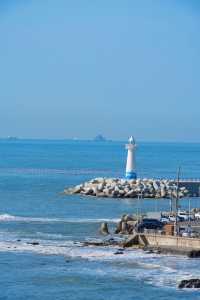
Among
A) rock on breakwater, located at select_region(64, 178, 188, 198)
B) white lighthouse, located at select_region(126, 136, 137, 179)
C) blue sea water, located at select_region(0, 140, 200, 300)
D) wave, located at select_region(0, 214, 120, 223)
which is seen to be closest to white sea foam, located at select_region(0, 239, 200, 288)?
blue sea water, located at select_region(0, 140, 200, 300)

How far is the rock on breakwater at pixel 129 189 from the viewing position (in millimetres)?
74812

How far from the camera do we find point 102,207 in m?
66.2

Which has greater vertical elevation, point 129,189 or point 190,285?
point 129,189

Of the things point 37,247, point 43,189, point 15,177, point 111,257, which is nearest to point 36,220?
point 37,247

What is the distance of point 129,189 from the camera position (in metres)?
75.8

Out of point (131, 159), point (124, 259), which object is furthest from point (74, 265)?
point (131, 159)

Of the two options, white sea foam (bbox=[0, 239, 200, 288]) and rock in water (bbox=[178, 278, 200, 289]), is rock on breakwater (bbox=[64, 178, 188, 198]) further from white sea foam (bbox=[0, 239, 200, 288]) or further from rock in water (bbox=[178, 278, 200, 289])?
rock in water (bbox=[178, 278, 200, 289])

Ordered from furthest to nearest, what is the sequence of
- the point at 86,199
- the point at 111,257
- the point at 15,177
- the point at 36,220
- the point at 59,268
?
the point at 15,177
the point at 86,199
the point at 36,220
the point at 111,257
the point at 59,268

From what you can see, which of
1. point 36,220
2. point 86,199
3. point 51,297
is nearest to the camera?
point 51,297

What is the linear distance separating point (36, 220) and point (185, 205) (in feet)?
51.7

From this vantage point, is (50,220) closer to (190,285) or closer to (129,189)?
(129,189)

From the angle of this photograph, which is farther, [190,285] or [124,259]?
[124,259]

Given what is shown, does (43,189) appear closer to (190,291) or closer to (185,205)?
(185,205)

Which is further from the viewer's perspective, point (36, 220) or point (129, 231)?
point (36, 220)
